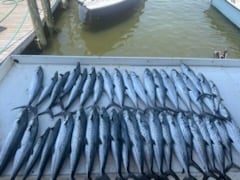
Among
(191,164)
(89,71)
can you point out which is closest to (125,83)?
(89,71)

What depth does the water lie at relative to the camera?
894cm

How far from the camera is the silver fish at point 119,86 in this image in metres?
4.24

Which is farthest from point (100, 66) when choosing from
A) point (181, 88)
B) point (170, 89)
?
point (181, 88)

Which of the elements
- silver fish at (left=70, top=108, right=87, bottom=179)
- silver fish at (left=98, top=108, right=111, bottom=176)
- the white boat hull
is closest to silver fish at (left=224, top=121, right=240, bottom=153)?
silver fish at (left=98, top=108, right=111, bottom=176)

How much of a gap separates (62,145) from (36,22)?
533 centimetres

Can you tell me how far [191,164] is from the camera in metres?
3.36

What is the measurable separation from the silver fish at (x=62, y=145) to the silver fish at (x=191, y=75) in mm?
2148

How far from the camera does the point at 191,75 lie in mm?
4797

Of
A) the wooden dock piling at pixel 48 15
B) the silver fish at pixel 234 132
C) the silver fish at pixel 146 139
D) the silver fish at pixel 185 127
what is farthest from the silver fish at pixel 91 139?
the wooden dock piling at pixel 48 15

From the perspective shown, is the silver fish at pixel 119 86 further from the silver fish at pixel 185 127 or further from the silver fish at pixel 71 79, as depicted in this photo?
the silver fish at pixel 185 127

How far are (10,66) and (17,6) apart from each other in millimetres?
5925

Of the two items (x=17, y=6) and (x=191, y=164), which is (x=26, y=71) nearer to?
(x=191, y=164)

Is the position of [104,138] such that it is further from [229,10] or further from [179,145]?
[229,10]

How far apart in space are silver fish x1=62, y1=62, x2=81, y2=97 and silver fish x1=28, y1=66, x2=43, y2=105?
394 mm
